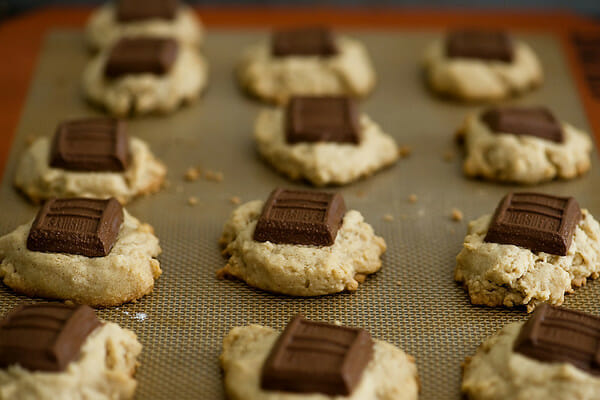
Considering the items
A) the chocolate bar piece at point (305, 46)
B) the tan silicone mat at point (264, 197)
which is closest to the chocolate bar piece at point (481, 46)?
the tan silicone mat at point (264, 197)

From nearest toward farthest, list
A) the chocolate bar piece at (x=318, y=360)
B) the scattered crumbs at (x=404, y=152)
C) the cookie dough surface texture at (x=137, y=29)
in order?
the chocolate bar piece at (x=318, y=360)
the scattered crumbs at (x=404, y=152)
the cookie dough surface texture at (x=137, y=29)

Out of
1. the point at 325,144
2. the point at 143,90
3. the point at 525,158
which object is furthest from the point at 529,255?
the point at 143,90

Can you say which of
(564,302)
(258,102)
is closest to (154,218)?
(258,102)

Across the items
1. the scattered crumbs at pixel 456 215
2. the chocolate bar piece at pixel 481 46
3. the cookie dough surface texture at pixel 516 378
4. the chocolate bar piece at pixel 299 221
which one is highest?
the chocolate bar piece at pixel 481 46

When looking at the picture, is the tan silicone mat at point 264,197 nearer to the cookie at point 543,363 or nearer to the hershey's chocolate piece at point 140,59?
the cookie at point 543,363

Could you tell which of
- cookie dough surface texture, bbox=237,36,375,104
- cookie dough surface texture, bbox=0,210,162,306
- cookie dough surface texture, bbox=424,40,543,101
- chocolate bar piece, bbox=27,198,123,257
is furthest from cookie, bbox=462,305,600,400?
cookie dough surface texture, bbox=237,36,375,104

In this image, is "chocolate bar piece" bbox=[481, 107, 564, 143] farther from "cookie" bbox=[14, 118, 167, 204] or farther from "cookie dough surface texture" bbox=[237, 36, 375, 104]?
"cookie" bbox=[14, 118, 167, 204]

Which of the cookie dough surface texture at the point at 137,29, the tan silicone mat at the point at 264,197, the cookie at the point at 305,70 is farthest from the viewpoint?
the cookie dough surface texture at the point at 137,29
